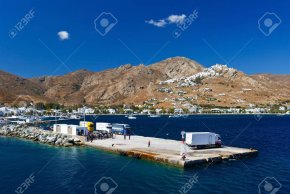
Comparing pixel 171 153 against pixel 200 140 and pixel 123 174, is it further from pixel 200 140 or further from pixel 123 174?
pixel 123 174

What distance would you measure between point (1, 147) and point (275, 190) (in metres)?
51.4

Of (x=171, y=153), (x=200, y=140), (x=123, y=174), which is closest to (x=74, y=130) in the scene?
(x=171, y=153)

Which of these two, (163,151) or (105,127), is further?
(105,127)

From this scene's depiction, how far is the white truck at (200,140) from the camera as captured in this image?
53.3 metres

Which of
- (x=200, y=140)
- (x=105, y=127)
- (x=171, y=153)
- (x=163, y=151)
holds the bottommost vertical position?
(x=171, y=153)

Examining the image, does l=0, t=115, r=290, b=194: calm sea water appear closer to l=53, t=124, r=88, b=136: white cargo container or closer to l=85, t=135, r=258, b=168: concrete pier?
l=85, t=135, r=258, b=168: concrete pier

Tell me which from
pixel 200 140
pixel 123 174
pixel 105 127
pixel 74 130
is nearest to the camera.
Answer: pixel 123 174

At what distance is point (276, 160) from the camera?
51.3 meters

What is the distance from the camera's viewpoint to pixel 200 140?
54094 mm

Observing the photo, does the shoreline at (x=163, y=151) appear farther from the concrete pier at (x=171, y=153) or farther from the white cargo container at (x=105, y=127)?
the white cargo container at (x=105, y=127)

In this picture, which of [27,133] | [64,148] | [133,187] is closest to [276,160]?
[133,187]

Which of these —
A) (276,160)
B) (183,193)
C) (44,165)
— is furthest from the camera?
(276,160)

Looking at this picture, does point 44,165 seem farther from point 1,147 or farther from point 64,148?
point 1,147

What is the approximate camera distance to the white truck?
5332cm
